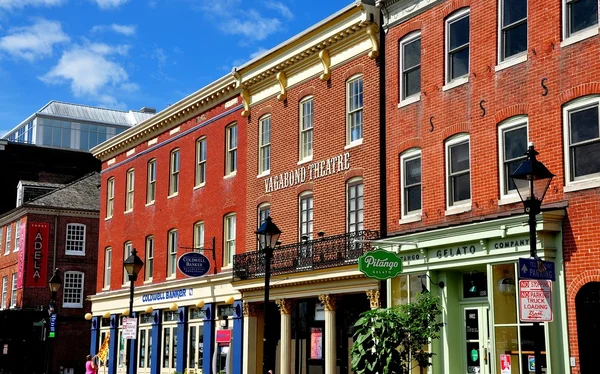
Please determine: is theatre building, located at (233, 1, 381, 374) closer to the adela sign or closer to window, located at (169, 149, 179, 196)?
the adela sign

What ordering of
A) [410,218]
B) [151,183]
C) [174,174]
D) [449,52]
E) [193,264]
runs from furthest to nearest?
[151,183] < [174,174] < [193,264] < [410,218] < [449,52]

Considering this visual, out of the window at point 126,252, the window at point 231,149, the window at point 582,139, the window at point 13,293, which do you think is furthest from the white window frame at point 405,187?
the window at point 13,293

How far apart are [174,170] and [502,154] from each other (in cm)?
2040

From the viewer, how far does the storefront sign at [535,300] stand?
13695 millimetres

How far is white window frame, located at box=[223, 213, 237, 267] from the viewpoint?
33.2 m

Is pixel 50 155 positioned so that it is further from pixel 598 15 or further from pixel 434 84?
pixel 598 15

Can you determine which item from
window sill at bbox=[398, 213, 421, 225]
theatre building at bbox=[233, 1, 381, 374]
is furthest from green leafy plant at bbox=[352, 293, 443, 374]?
theatre building at bbox=[233, 1, 381, 374]

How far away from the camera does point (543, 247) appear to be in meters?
19.0

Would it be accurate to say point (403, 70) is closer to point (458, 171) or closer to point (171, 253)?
point (458, 171)

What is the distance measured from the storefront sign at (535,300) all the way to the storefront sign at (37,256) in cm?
4504

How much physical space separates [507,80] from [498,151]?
1.70 meters

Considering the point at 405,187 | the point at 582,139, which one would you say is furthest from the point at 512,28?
the point at 405,187

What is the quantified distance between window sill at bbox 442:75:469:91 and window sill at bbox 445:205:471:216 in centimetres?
311

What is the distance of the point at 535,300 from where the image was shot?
546 inches
